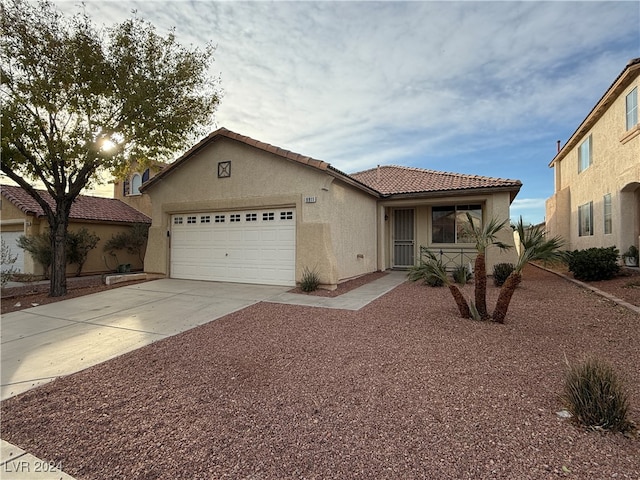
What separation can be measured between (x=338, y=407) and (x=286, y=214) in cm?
773

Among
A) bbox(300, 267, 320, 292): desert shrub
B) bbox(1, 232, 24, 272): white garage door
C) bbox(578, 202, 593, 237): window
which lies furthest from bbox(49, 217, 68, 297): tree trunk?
bbox(578, 202, 593, 237): window

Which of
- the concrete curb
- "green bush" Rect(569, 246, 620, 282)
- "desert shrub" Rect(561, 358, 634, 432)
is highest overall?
"green bush" Rect(569, 246, 620, 282)

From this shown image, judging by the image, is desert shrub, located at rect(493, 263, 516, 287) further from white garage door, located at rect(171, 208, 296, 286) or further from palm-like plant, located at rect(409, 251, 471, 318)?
white garage door, located at rect(171, 208, 296, 286)

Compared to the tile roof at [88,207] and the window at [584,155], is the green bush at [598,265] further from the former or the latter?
the tile roof at [88,207]

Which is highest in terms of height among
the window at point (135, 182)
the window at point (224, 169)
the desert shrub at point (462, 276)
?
the window at point (135, 182)

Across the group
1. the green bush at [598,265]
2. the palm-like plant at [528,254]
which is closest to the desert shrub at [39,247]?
the palm-like plant at [528,254]

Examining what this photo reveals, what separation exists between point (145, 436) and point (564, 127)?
2073cm

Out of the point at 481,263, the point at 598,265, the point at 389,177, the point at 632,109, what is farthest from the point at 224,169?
the point at 632,109

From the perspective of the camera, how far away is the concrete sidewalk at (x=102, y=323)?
4078 mm

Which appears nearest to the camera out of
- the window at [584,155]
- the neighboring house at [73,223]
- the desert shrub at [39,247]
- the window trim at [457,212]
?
the window trim at [457,212]

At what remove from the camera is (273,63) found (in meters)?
9.46

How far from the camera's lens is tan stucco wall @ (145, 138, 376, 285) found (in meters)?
9.73

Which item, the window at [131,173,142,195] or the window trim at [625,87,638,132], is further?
the window at [131,173,142,195]

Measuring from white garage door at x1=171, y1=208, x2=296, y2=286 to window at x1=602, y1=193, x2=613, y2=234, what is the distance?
38.4ft
